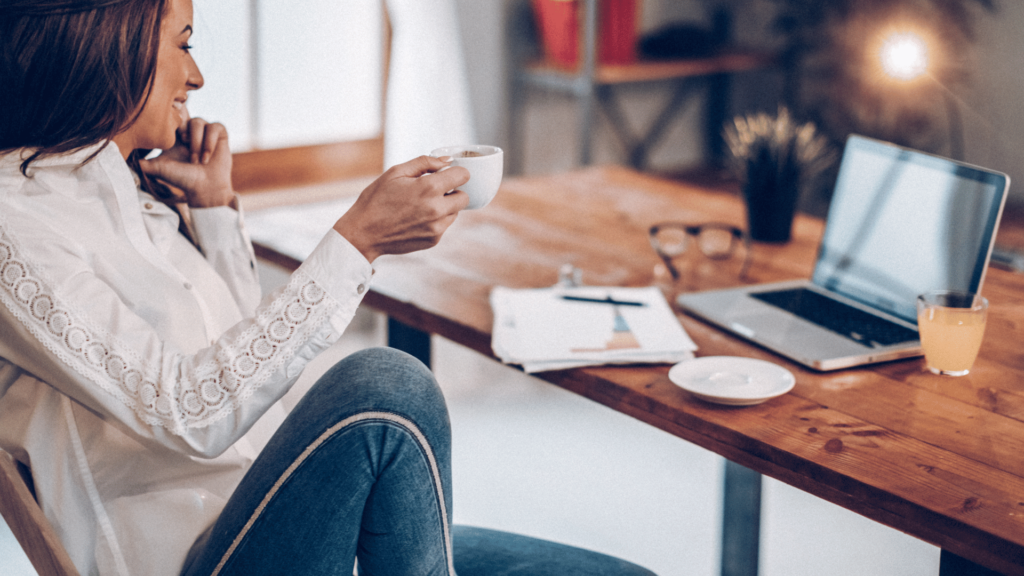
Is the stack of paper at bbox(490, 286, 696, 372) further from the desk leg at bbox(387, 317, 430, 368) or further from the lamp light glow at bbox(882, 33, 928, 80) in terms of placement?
the lamp light glow at bbox(882, 33, 928, 80)

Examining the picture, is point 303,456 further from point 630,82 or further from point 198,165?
point 630,82

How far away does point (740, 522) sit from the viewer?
149cm

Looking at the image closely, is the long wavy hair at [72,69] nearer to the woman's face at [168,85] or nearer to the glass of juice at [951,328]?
the woman's face at [168,85]

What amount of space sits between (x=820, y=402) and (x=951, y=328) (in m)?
0.19

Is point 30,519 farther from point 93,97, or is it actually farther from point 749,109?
point 749,109

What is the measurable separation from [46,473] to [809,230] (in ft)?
4.42

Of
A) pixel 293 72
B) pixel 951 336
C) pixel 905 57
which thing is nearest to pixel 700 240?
pixel 951 336

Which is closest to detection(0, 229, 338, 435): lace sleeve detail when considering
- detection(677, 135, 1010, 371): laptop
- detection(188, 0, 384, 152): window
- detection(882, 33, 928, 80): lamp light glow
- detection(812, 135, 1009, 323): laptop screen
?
detection(677, 135, 1010, 371): laptop

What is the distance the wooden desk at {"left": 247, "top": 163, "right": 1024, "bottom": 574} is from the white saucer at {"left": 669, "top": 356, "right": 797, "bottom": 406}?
0.01 meters

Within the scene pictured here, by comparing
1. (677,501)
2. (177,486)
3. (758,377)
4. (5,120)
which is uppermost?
(5,120)

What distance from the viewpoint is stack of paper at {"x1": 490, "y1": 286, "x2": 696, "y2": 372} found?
1.15 m

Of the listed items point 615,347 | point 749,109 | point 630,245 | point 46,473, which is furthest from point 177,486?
point 749,109

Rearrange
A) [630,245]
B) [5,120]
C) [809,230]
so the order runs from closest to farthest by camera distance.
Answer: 1. [5,120]
2. [630,245]
3. [809,230]

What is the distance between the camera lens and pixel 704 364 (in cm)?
111
